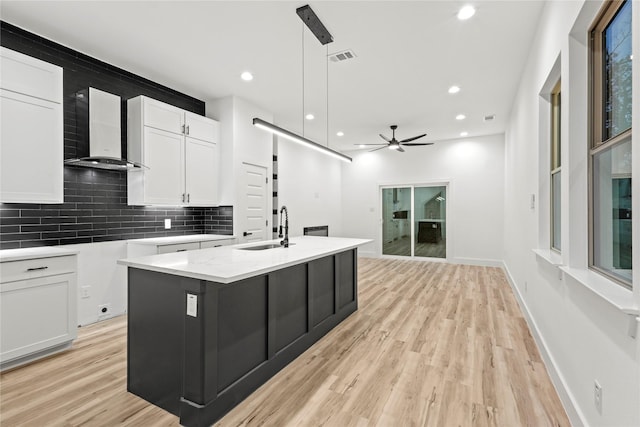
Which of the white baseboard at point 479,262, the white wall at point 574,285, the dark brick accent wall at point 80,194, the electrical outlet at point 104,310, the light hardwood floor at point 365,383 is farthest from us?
the white baseboard at point 479,262

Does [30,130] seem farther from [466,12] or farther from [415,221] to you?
[415,221]

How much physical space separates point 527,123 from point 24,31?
538cm

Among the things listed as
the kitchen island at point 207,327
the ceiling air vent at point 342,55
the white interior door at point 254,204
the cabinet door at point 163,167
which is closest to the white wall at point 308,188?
the white interior door at point 254,204

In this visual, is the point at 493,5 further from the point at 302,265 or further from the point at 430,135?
the point at 430,135

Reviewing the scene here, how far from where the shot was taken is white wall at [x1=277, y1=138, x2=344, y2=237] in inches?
270

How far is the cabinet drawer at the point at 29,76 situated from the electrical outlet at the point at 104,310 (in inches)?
89.2

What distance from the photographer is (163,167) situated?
405 cm

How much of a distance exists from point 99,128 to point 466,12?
3.90 m

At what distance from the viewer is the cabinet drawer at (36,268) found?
2.53m

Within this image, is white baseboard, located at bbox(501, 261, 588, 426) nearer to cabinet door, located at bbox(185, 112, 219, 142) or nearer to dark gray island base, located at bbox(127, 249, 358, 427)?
dark gray island base, located at bbox(127, 249, 358, 427)

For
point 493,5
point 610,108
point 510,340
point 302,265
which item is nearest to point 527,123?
point 493,5

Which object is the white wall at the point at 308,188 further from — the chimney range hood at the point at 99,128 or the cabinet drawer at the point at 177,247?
the chimney range hood at the point at 99,128

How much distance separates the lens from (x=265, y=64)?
380 cm

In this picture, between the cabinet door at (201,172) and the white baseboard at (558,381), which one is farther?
the cabinet door at (201,172)
